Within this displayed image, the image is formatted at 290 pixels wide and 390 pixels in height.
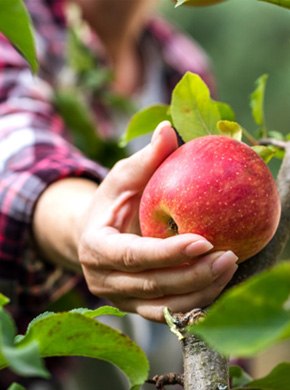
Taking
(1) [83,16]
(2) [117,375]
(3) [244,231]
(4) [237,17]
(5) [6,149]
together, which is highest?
(3) [244,231]

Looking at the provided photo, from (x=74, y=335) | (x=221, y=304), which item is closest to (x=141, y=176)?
(x=74, y=335)

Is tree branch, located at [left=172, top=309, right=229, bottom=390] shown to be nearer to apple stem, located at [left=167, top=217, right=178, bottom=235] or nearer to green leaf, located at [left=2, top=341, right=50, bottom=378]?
apple stem, located at [left=167, top=217, right=178, bottom=235]

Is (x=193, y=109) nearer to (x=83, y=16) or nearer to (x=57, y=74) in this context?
(x=57, y=74)

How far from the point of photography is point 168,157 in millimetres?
696

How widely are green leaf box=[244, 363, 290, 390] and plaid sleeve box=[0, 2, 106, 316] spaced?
0.57 meters

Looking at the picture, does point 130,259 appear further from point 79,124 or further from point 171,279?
point 79,124

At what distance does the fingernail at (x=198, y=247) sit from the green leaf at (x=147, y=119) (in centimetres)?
24

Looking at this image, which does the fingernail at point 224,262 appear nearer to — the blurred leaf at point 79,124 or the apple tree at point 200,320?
the apple tree at point 200,320

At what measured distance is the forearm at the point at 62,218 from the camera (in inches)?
39.0

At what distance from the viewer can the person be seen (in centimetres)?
70

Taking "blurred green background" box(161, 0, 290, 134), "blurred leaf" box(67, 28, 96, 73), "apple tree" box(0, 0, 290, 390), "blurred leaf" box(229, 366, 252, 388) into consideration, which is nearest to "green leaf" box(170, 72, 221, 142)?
"apple tree" box(0, 0, 290, 390)

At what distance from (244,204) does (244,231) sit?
21mm

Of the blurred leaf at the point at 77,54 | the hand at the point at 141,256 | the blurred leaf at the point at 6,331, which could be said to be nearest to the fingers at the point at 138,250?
the hand at the point at 141,256

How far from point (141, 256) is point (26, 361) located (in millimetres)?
301
